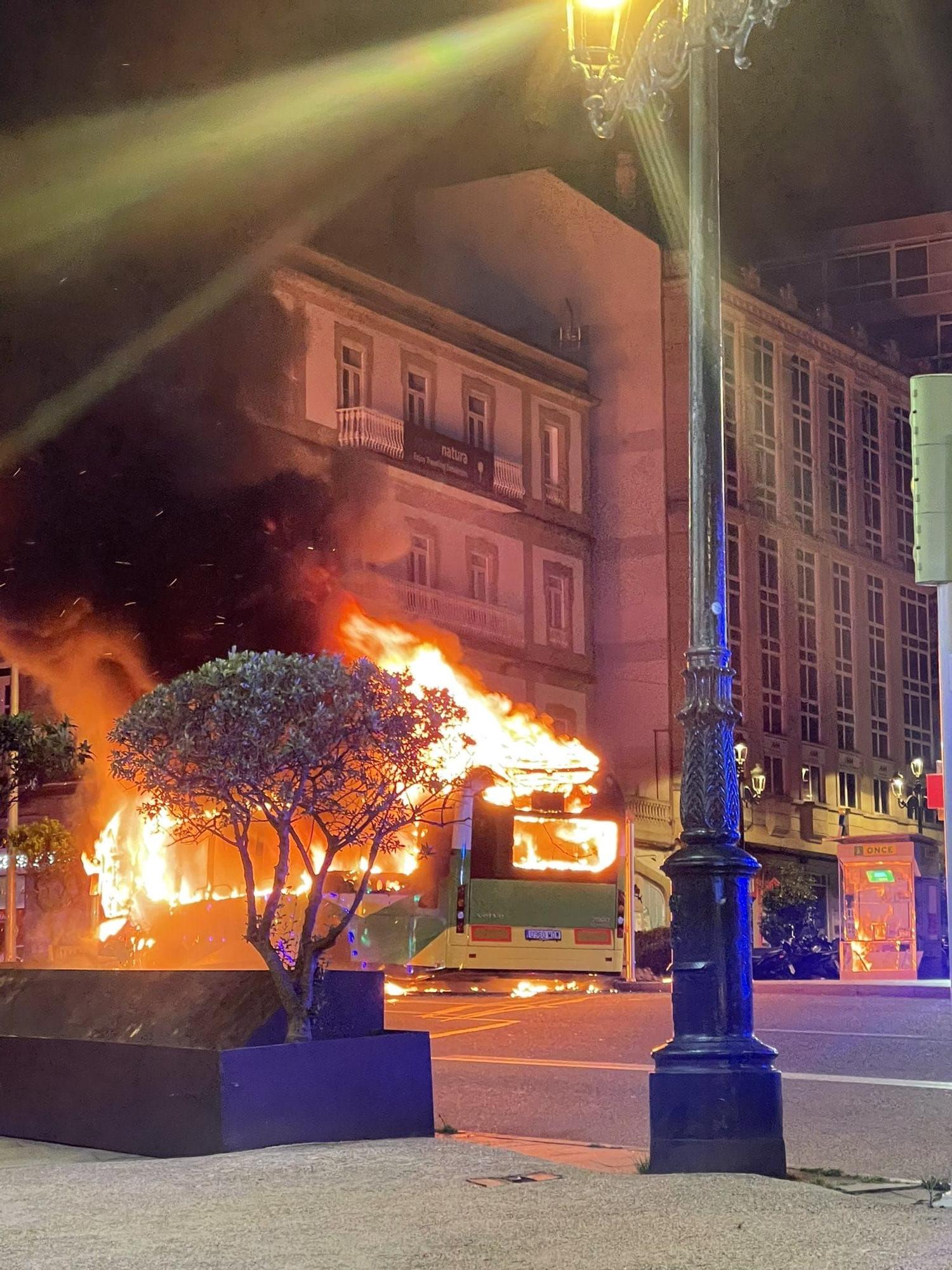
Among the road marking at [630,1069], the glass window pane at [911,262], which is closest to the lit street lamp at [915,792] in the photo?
the glass window pane at [911,262]

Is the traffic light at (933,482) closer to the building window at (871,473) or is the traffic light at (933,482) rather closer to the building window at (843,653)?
the building window at (843,653)

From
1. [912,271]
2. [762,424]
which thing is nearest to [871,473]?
[762,424]

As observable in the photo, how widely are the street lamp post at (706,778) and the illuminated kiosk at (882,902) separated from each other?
19.2 m

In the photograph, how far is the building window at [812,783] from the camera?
47.6 m

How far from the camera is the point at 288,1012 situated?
989 centimetres

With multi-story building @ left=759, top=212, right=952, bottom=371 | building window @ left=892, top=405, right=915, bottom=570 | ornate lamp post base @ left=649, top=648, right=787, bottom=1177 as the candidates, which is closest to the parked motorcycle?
ornate lamp post base @ left=649, top=648, right=787, bottom=1177

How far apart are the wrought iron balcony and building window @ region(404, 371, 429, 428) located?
393cm

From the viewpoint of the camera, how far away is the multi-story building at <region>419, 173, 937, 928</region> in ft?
143

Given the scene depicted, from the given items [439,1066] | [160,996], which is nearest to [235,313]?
[439,1066]

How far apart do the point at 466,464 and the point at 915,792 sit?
56.4 feet

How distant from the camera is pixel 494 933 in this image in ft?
84.0

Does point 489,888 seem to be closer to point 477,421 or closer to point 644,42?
point 644,42

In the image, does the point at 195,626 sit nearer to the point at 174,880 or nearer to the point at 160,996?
the point at 174,880

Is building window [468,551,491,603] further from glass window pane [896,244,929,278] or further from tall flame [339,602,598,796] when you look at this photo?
glass window pane [896,244,929,278]
